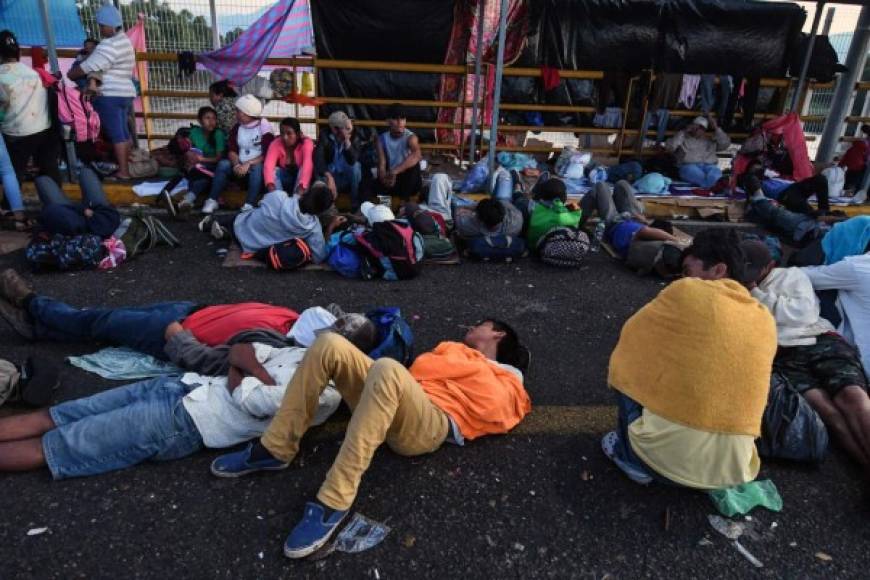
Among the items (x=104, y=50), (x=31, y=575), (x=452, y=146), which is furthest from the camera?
(x=452, y=146)

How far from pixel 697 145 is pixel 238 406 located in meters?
8.82

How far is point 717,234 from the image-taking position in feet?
9.68

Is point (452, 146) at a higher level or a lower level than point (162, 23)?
lower

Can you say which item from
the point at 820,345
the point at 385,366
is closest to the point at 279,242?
the point at 385,366

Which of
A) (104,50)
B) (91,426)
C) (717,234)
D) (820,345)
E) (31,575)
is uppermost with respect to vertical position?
(104,50)

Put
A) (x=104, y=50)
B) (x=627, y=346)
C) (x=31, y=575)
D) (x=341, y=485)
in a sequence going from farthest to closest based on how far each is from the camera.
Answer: (x=104, y=50) → (x=627, y=346) → (x=341, y=485) → (x=31, y=575)

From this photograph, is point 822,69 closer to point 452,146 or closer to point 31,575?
point 452,146

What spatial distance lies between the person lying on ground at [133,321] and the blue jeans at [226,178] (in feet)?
10.9

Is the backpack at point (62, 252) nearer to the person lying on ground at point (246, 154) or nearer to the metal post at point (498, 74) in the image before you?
the person lying on ground at point (246, 154)

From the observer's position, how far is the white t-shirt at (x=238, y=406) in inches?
113

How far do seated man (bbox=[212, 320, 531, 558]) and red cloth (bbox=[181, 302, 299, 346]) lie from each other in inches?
37.4

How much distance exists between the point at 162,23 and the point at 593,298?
8672 mm

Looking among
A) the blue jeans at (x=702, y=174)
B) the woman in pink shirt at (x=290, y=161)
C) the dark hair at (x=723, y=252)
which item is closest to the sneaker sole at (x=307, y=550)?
the dark hair at (x=723, y=252)

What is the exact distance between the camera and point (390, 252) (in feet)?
17.5
